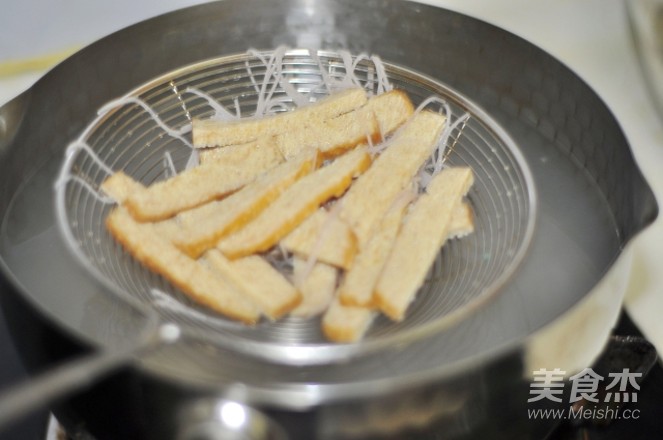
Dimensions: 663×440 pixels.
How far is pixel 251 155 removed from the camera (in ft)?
2.32

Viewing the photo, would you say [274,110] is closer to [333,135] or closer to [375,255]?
[333,135]

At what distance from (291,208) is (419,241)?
0.10 metres

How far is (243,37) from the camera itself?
867 millimetres

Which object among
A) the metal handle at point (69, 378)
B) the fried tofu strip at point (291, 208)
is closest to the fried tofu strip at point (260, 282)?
the fried tofu strip at point (291, 208)

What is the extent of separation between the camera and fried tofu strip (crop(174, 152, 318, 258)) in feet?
2.06

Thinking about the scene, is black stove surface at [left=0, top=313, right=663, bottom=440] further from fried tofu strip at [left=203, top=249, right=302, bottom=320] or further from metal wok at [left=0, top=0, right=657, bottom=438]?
fried tofu strip at [left=203, top=249, right=302, bottom=320]

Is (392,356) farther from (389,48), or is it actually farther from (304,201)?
(389,48)

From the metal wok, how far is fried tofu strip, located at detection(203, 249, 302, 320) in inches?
1.9

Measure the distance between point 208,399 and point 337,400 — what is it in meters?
0.07

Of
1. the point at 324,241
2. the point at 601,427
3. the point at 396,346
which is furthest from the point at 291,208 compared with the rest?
the point at 601,427

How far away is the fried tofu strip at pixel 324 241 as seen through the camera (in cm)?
62

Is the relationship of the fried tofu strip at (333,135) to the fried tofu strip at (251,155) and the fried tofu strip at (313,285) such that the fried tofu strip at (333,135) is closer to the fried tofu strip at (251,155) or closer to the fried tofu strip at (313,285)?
the fried tofu strip at (251,155)

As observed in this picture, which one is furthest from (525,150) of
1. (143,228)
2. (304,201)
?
(143,228)

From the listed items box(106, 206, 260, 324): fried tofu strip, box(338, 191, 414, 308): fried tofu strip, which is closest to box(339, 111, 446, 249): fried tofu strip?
box(338, 191, 414, 308): fried tofu strip
